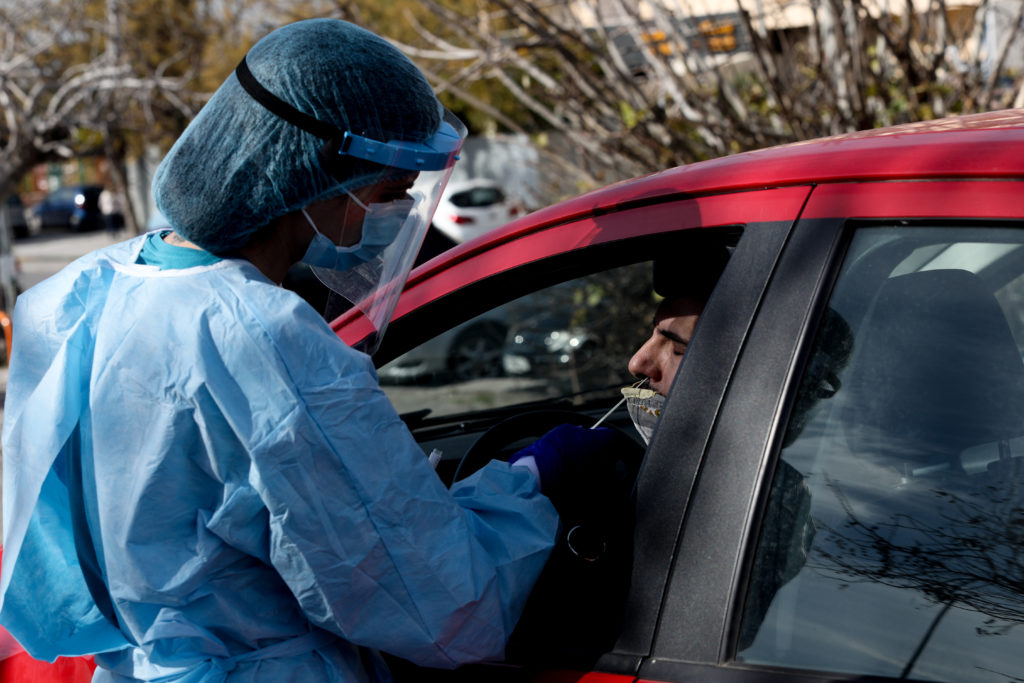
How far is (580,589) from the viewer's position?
4.68 feet

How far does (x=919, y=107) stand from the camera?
477 cm

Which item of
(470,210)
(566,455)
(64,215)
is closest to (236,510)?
(566,455)

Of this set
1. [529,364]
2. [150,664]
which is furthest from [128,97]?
[150,664]

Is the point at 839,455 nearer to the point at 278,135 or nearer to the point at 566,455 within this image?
the point at 566,455

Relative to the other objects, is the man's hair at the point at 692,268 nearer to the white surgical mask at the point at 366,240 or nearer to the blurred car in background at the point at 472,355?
the white surgical mask at the point at 366,240

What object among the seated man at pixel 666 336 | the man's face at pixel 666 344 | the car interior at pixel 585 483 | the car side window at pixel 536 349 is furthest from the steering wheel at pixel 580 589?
the car side window at pixel 536 349

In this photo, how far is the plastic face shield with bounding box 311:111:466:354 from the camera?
1510 mm

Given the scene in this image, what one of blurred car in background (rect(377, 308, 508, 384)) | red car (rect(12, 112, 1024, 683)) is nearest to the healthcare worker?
red car (rect(12, 112, 1024, 683))

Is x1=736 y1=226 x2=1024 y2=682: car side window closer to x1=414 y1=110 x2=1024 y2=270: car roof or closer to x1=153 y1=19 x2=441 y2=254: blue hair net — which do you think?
x1=414 y1=110 x2=1024 y2=270: car roof

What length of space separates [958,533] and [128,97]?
13.7 metres

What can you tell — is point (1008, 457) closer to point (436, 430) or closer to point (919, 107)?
point (436, 430)

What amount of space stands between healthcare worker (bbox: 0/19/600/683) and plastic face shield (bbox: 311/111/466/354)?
0.06ft

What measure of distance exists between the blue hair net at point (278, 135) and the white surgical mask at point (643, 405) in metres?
0.84

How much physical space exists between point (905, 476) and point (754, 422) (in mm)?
197
